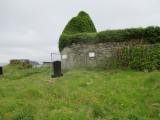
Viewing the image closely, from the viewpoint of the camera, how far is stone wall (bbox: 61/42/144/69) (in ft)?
58.7

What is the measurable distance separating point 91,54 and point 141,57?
3.47 meters

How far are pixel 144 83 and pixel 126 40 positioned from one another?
5662mm

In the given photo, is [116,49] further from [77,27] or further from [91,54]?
[77,27]

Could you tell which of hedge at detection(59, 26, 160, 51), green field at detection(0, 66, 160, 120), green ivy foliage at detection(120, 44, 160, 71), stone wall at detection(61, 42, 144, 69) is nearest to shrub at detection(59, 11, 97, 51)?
stone wall at detection(61, 42, 144, 69)

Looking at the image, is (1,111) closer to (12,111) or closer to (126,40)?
(12,111)

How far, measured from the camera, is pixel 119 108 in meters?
9.70

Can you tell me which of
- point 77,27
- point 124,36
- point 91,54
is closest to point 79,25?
point 77,27

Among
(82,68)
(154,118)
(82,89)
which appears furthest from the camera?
(82,68)

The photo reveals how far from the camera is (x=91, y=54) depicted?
18609mm

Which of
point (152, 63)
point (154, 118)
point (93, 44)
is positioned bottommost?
point (154, 118)

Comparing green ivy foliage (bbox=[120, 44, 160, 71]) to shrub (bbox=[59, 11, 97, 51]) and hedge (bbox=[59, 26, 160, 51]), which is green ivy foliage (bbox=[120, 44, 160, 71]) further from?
shrub (bbox=[59, 11, 97, 51])

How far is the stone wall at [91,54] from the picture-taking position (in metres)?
17.9

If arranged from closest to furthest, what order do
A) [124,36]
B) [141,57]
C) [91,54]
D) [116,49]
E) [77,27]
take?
[141,57] < [116,49] < [124,36] < [91,54] < [77,27]

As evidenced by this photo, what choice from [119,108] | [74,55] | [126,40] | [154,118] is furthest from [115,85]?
[74,55]
